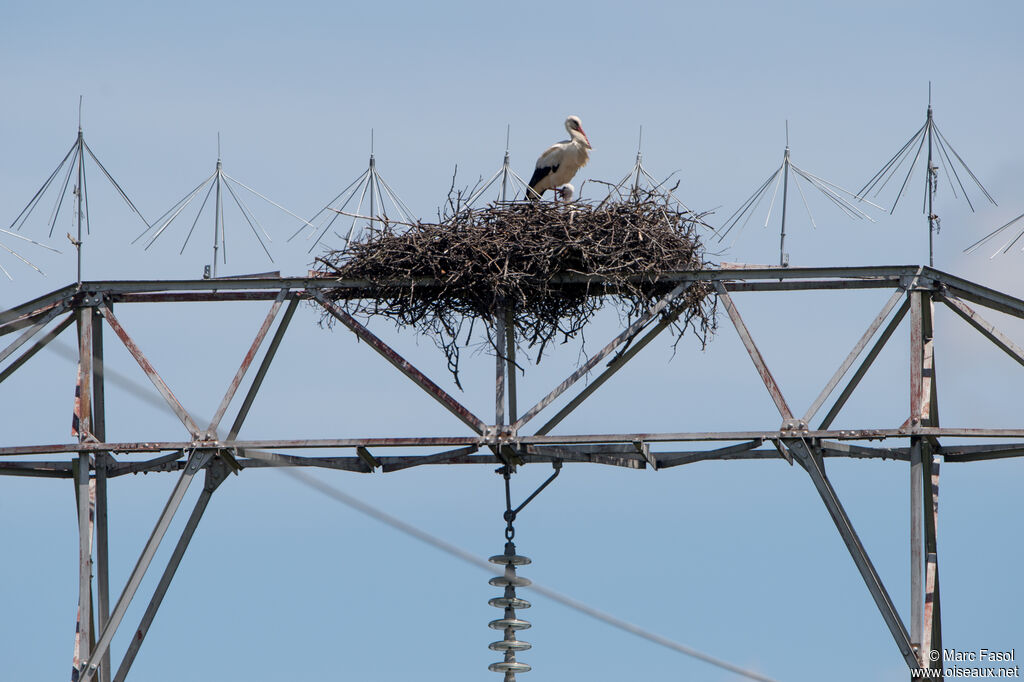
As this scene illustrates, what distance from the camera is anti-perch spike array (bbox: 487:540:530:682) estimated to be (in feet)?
55.9

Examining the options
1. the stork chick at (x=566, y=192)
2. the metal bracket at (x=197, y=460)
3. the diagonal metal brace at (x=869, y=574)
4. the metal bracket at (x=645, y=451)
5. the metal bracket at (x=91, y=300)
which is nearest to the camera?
the diagonal metal brace at (x=869, y=574)

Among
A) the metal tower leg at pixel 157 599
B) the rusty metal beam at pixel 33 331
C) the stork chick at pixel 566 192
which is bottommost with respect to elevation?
the metal tower leg at pixel 157 599

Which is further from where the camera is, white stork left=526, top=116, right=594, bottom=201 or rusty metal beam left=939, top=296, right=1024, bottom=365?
white stork left=526, top=116, right=594, bottom=201

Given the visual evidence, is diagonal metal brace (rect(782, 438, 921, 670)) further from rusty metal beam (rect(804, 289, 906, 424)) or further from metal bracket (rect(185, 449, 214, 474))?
metal bracket (rect(185, 449, 214, 474))

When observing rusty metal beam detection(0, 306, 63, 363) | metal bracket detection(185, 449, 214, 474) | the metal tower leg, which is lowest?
the metal tower leg

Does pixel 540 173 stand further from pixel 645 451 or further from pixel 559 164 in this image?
pixel 645 451

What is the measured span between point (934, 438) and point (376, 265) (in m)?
4.80

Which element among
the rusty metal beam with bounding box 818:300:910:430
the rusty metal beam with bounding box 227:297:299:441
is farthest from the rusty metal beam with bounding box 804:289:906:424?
the rusty metal beam with bounding box 227:297:299:441

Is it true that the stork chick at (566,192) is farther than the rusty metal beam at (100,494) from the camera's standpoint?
Yes

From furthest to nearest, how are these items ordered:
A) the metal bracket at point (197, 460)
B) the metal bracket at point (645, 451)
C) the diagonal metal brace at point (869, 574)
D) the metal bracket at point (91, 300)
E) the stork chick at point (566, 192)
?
1. the stork chick at point (566, 192)
2. the metal bracket at point (91, 300)
3. the metal bracket at point (197, 460)
4. the metal bracket at point (645, 451)
5. the diagonal metal brace at point (869, 574)

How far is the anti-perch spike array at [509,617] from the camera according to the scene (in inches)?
671

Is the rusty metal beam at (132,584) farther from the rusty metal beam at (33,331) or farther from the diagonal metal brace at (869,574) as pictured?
the diagonal metal brace at (869,574)

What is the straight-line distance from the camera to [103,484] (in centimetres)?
1756

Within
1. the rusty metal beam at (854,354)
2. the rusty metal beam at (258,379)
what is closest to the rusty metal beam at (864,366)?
the rusty metal beam at (854,354)
